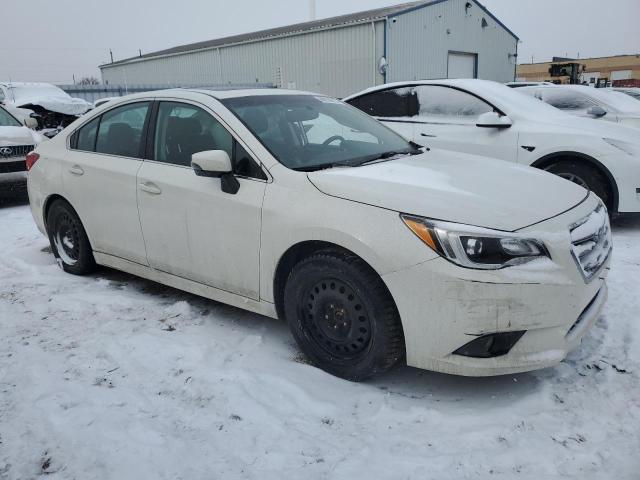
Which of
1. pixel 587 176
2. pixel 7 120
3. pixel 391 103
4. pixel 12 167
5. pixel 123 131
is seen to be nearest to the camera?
pixel 123 131

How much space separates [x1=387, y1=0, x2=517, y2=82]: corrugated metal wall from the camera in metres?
22.7

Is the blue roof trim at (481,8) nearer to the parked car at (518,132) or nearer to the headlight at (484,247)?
the parked car at (518,132)

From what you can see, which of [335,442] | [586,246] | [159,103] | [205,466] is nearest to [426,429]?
[335,442]

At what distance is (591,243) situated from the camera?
2693 millimetres

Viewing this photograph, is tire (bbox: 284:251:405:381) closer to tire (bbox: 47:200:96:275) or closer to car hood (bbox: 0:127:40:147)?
tire (bbox: 47:200:96:275)

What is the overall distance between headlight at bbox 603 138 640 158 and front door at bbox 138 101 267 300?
3.95m

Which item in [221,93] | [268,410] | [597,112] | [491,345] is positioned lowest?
[268,410]

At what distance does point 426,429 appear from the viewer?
248 cm

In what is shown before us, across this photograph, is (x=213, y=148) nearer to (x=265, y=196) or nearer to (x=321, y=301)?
(x=265, y=196)

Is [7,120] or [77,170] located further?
[7,120]

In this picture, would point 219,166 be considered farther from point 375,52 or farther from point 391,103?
point 375,52

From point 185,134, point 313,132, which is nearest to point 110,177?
point 185,134

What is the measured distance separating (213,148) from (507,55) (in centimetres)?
2885

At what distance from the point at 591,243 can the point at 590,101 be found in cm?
624
